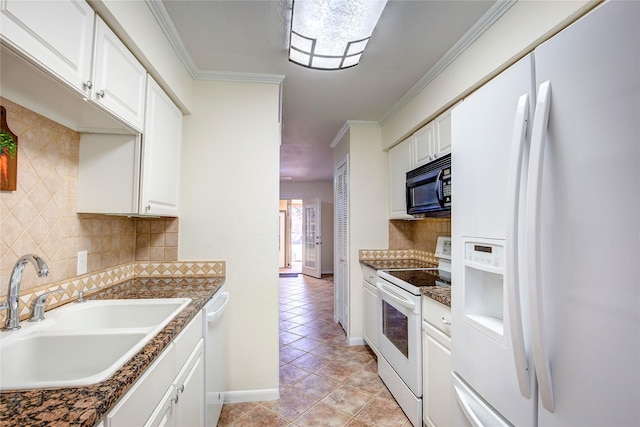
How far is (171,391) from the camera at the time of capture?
3.50 feet

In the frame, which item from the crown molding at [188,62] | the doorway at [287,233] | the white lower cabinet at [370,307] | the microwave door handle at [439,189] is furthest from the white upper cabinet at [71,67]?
the doorway at [287,233]

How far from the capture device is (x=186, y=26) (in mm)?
1599

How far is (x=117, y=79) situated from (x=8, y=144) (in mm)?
467

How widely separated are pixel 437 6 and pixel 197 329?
205 cm

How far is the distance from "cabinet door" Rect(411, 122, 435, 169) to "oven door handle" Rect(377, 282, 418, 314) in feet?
3.47

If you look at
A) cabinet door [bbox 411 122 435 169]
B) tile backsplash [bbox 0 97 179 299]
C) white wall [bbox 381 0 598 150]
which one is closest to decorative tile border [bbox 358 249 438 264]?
cabinet door [bbox 411 122 435 169]

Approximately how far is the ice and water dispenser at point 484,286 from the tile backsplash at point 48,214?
174cm

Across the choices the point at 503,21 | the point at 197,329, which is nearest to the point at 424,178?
the point at 503,21

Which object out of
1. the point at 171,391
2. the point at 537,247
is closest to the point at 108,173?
the point at 171,391

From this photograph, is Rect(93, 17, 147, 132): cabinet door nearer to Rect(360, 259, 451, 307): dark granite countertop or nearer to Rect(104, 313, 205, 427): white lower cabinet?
Rect(104, 313, 205, 427): white lower cabinet

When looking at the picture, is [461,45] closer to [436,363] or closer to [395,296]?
[395,296]

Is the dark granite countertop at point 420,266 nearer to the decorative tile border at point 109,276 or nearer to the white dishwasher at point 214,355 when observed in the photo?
the white dishwasher at point 214,355

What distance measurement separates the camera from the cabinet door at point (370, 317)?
2.65 m

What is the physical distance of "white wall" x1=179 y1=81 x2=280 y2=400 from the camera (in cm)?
204
